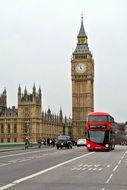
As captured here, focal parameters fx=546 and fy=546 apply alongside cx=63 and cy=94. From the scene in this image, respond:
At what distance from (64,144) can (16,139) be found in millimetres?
77746

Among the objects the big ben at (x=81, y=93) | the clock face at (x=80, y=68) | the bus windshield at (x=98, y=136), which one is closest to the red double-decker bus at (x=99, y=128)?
the bus windshield at (x=98, y=136)

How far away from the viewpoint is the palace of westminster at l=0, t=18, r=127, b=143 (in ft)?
454

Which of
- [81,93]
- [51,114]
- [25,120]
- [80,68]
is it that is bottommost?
[25,120]

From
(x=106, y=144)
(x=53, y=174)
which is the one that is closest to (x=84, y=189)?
(x=53, y=174)

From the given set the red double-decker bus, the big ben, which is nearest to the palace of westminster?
the big ben

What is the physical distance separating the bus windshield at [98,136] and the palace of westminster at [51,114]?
87786 millimetres

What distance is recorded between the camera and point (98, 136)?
1838 inches

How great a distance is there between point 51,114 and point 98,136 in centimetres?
11277

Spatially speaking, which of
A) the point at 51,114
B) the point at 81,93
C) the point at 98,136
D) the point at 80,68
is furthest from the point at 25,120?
the point at 98,136

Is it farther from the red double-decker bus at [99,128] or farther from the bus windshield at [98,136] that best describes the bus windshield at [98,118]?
the bus windshield at [98,136]

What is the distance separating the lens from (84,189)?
48.0 feet

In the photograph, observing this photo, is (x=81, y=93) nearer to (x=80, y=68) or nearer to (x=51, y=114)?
(x=80, y=68)

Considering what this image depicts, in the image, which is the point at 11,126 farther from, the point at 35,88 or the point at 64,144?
the point at 64,144

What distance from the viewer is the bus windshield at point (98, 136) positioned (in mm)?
46469
